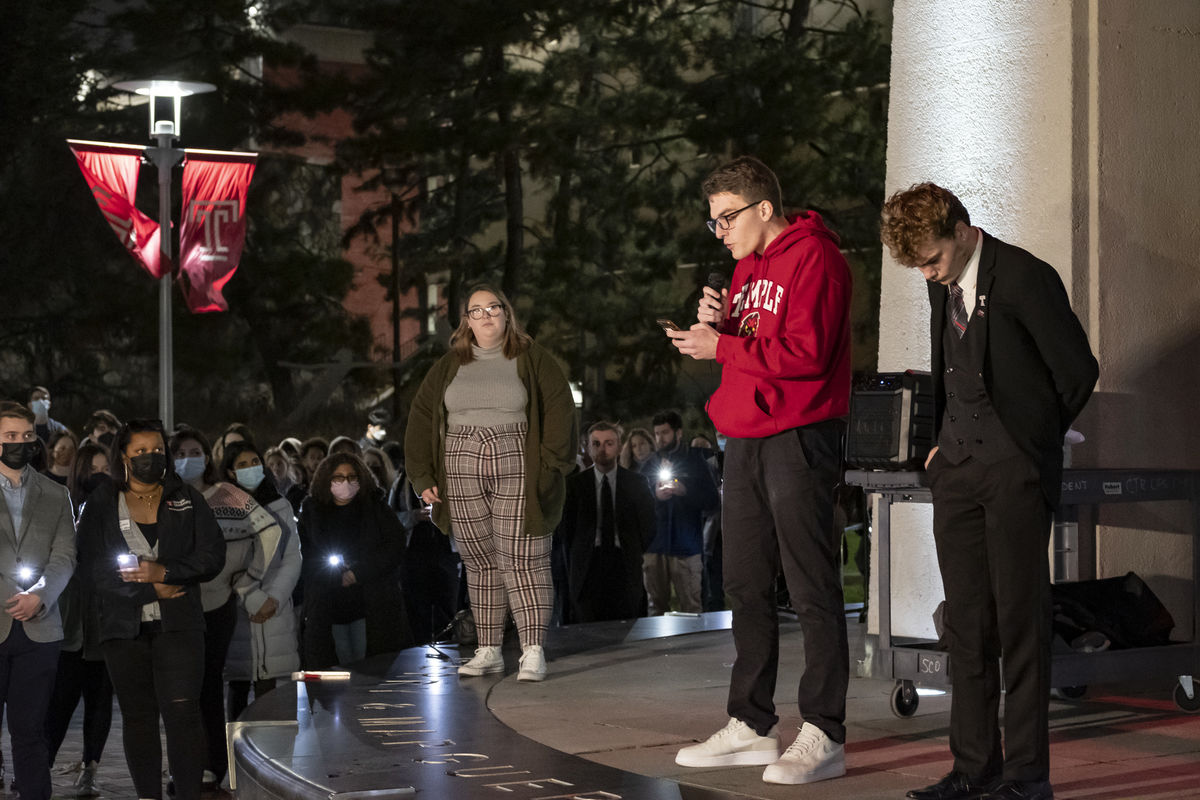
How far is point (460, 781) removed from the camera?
5.62m

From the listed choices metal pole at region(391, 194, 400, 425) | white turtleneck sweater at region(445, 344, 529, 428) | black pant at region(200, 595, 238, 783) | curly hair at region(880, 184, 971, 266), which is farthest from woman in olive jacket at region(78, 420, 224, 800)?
metal pole at region(391, 194, 400, 425)

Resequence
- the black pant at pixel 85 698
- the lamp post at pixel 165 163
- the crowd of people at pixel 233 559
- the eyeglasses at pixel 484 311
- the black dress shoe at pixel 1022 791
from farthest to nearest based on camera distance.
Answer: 1. the lamp post at pixel 165 163
2. the black pant at pixel 85 698
3. the eyeglasses at pixel 484 311
4. the crowd of people at pixel 233 559
5. the black dress shoe at pixel 1022 791

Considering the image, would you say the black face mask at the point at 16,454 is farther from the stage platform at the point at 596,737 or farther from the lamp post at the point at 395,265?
the lamp post at the point at 395,265

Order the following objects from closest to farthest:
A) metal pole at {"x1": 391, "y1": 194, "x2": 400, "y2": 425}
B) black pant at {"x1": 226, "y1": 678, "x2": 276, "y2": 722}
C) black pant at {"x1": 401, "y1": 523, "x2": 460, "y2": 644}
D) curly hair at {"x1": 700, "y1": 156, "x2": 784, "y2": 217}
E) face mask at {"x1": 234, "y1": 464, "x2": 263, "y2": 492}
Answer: curly hair at {"x1": 700, "y1": 156, "x2": 784, "y2": 217}, black pant at {"x1": 226, "y1": 678, "x2": 276, "y2": 722}, face mask at {"x1": 234, "y1": 464, "x2": 263, "y2": 492}, black pant at {"x1": 401, "y1": 523, "x2": 460, "y2": 644}, metal pole at {"x1": 391, "y1": 194, "x2": 400, "y2": 425}

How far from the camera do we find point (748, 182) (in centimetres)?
565

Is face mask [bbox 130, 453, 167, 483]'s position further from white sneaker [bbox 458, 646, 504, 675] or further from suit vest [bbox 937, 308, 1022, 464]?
suit vest [bbox 937, 308, 1022, 464]

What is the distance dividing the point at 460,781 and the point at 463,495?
248cm

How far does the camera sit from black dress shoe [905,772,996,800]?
16.7 ft

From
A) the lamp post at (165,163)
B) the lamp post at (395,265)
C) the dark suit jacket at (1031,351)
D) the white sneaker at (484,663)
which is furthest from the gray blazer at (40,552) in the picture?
the lamp post at (395,265)

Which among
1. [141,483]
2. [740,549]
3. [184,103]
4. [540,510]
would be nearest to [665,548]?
[540,510]

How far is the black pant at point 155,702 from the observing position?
720 cm

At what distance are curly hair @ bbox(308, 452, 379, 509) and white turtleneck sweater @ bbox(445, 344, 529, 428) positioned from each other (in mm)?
2050

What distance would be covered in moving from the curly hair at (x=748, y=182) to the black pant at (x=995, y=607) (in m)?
1.02

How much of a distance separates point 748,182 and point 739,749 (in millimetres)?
1786
